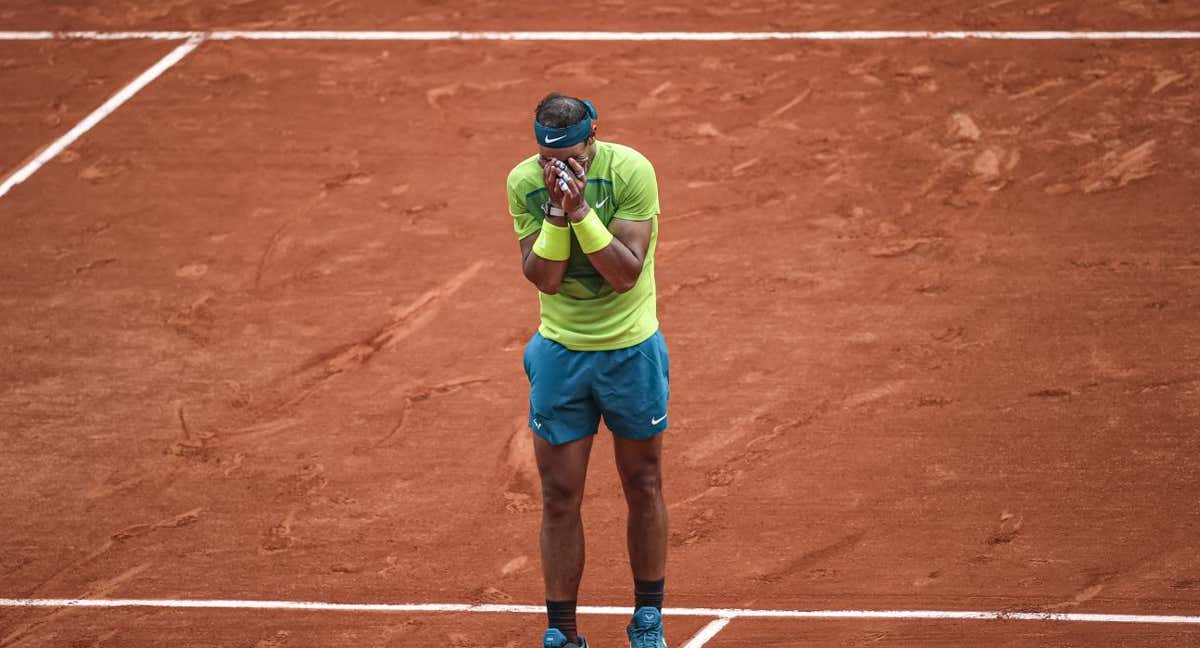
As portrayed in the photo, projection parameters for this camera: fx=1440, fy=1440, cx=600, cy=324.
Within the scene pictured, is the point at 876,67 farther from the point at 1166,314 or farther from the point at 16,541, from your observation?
the point at 16,541

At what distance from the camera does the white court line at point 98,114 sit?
34.9 ft

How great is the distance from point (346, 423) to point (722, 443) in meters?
2.12

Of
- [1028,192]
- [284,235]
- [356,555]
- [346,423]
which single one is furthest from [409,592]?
[1028,192]

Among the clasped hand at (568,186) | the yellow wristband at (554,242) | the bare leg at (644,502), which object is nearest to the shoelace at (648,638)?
the bare leg at (644,502)

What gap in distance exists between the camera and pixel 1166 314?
8.69 metres

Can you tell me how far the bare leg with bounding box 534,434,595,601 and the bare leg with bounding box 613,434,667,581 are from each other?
0.55ft

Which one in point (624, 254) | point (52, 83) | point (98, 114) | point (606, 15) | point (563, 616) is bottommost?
point (563, 616)

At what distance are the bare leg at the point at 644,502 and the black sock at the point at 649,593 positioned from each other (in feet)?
0.07

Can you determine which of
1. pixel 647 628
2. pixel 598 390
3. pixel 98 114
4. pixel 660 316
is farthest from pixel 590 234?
pixel 98 114

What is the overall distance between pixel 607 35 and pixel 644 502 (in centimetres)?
695

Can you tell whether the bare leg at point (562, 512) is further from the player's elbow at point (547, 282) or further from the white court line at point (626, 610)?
the white court line at point (626, 610)

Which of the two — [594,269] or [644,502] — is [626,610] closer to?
[644,502]

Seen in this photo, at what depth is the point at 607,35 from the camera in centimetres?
1186

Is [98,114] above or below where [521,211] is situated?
below
